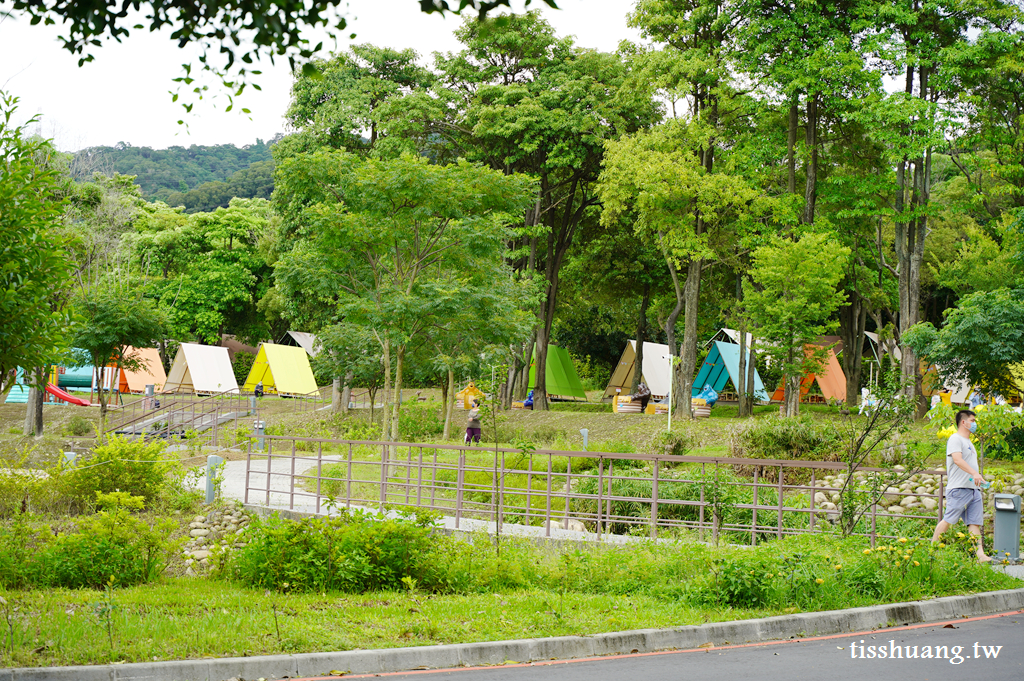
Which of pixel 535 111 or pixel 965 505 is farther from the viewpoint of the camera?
pixel 535 111

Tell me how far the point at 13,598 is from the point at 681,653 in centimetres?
548

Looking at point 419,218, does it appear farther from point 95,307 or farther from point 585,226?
point 585,226

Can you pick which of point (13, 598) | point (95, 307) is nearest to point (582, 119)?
point (95, 307)

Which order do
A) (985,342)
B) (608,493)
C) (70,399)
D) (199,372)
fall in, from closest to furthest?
A: (608,493)
(985,342)
(70,399)
(199,372)

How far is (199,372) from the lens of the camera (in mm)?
44500

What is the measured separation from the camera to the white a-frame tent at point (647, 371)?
46.2 m

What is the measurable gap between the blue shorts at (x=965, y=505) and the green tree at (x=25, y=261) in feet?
31.5

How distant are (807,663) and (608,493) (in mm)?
6297

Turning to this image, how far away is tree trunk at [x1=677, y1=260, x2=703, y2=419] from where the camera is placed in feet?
98.4

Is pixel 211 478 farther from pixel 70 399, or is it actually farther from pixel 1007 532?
pixel 70 399

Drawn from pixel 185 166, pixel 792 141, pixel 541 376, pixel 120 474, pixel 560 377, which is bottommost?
pixel 120 474

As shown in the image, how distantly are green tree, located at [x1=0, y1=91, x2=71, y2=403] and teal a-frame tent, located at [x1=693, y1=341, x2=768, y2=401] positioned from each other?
35.8 meters

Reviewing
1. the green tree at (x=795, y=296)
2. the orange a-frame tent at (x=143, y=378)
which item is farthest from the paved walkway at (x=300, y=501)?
the orange a-frame tent at (x=143, y=378)

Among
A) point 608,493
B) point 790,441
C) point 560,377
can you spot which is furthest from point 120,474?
point 560,377
